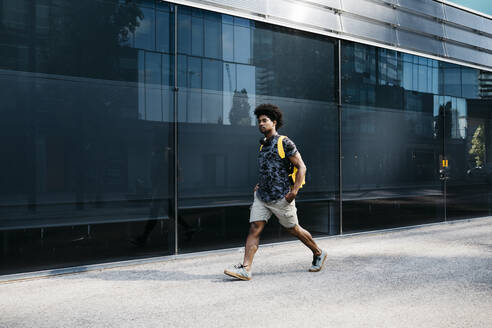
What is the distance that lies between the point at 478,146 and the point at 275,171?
9166mm

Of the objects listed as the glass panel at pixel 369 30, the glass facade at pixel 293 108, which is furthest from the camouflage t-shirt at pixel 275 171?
the glass panel at pixel 369 30

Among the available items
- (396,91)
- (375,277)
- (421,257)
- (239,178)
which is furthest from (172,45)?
(239,178)

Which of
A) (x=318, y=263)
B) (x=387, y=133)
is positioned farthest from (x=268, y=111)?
(x=387, y=133)

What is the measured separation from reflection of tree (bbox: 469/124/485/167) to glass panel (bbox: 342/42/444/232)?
1.69m

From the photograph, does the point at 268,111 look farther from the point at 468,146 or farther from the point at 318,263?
the point at 468,146

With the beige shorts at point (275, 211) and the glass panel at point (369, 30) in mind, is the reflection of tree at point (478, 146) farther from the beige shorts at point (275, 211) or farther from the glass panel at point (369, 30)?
the beige shorts at point (275, 211)

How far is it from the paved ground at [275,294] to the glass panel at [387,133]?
3.15 metres

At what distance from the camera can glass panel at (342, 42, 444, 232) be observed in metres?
9.02

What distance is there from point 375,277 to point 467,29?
27.9 feet

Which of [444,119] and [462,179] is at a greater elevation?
Answer: [444,119]

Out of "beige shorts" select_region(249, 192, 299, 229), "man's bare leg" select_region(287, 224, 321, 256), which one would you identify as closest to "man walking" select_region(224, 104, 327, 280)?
"beige shorts" select_region(249, 192, 299, 229)

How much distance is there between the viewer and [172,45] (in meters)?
6.74

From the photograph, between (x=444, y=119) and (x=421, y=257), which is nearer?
(x=421, y=257)

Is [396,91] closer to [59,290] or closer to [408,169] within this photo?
[408,169]
